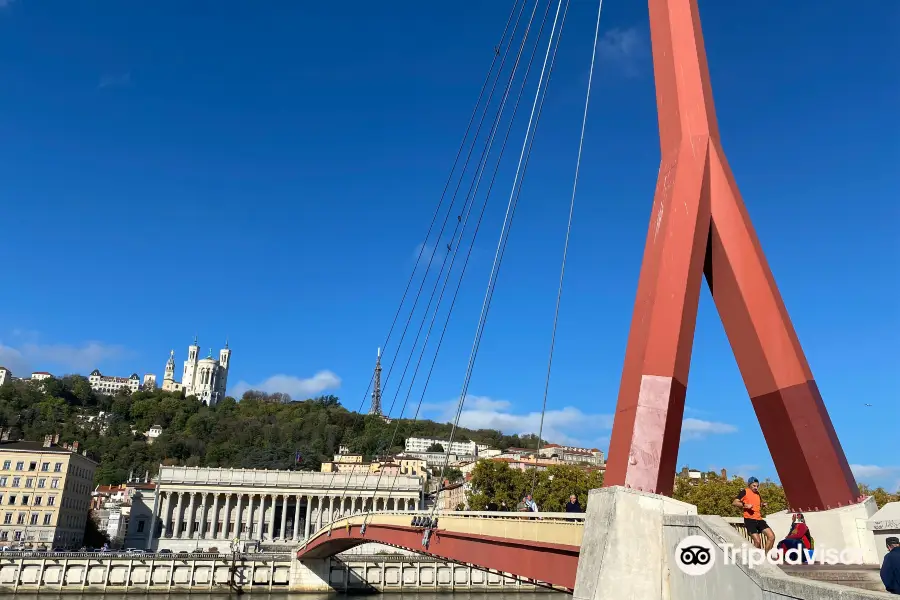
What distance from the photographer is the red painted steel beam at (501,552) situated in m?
11.3

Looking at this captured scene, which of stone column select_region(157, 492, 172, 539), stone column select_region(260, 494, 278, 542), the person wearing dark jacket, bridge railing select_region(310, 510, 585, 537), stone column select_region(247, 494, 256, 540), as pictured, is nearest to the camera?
the person wearing dark jacket

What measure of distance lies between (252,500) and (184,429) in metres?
60.2

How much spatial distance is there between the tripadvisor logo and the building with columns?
226 ft

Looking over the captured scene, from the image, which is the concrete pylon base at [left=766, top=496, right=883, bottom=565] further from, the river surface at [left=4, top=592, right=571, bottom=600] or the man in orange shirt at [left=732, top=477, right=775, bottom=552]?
the river surface at [left=4, top=592, right=571, bottom=600]

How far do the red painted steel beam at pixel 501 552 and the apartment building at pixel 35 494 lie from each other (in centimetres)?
5133

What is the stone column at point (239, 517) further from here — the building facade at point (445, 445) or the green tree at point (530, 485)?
the building facade at point (445, 445)

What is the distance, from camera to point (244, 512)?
79188 millimetres

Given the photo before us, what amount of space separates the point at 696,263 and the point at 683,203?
1055mm

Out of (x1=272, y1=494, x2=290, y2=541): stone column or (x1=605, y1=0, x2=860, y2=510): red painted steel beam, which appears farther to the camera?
(x1=272, y1=494, x2=290, y2=541): stone column

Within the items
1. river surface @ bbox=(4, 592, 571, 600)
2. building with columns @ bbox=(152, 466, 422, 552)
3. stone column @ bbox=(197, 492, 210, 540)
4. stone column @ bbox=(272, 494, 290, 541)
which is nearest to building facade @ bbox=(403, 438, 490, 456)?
stone column @ bbox=(272, 494, 290, 541)

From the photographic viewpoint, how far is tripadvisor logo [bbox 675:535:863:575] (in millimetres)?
6996

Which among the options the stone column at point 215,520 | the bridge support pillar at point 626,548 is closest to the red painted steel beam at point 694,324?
the bridge support pillar at point 626,548

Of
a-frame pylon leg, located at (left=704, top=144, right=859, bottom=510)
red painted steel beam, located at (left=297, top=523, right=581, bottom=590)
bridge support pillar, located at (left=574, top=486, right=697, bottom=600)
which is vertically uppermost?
a-frame pylon leg, located at (left=704, top=144, right=859, bottom=510)

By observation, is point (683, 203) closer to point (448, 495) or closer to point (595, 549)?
point (595, 549)
